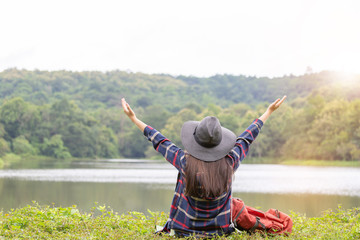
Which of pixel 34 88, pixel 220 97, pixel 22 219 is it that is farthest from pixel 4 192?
pixel 220 97

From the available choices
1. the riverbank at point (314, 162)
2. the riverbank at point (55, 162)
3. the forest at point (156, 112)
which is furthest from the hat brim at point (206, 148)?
the riverbank at point (314, 162)

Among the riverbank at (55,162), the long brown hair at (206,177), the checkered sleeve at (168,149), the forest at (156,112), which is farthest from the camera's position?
the forest at (156,112)

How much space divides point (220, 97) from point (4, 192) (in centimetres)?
8340

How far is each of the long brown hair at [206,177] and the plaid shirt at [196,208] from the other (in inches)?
4.4

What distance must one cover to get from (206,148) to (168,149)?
36 cm

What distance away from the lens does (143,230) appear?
4.31m

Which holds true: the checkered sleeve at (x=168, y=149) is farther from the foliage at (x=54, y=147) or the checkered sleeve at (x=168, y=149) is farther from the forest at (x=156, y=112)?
the foliage at (x=54, y=147)

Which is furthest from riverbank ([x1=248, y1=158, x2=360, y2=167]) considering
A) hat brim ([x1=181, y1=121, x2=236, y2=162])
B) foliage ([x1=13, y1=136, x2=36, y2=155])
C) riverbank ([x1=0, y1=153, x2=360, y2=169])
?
hat brim ([x1=181, y1=121, x2=236, y2=162])

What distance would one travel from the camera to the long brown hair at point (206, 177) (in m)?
3.47

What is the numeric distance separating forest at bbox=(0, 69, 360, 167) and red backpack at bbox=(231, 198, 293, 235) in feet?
63.2

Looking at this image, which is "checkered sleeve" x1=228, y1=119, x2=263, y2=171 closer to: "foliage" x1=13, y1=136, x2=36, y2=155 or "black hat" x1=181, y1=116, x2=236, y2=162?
"black hat" x1=181, y1=116, x2=236, y2=162

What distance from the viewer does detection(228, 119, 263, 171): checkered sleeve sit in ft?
12.1

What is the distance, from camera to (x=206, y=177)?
3477 mm

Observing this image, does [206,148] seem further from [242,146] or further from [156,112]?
[156,112]
